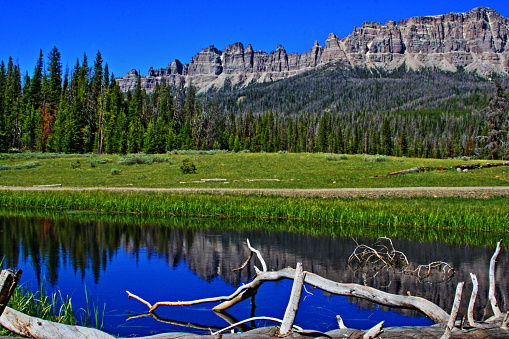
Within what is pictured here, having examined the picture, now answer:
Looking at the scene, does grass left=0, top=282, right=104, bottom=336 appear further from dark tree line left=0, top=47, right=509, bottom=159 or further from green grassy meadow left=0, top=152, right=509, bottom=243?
dark tree line left=0, top=47, right=509, bottom=159

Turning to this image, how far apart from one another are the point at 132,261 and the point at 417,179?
3184 centimetres

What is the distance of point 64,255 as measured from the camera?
1900 centimetres

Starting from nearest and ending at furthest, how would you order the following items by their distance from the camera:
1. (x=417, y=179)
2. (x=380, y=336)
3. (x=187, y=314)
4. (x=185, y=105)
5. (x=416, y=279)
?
1. (x=380, y=336)
2. (x=187, y=314)
3. (x=416, y=279)
4. (x=417, y=179)
5. (x=185, y=105)

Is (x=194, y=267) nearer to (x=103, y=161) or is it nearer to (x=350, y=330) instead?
(x=350, y=330)

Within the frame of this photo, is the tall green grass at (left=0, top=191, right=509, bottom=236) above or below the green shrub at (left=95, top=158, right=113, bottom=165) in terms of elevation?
below

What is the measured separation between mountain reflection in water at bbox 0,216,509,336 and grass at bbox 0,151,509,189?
672 inches

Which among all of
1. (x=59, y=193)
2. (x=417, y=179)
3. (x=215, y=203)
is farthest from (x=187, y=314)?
(x=417, y=179)

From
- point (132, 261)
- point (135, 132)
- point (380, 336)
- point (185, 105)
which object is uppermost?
point (185, 105)

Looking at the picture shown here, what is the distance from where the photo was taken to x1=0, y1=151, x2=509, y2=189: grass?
138ft

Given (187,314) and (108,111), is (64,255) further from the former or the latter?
(108,111)

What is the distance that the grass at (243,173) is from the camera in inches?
1660

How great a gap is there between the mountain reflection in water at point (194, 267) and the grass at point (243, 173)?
56.0ft

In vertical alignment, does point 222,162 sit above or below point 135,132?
below

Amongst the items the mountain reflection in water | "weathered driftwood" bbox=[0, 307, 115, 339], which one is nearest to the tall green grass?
the mountain reflection in water
